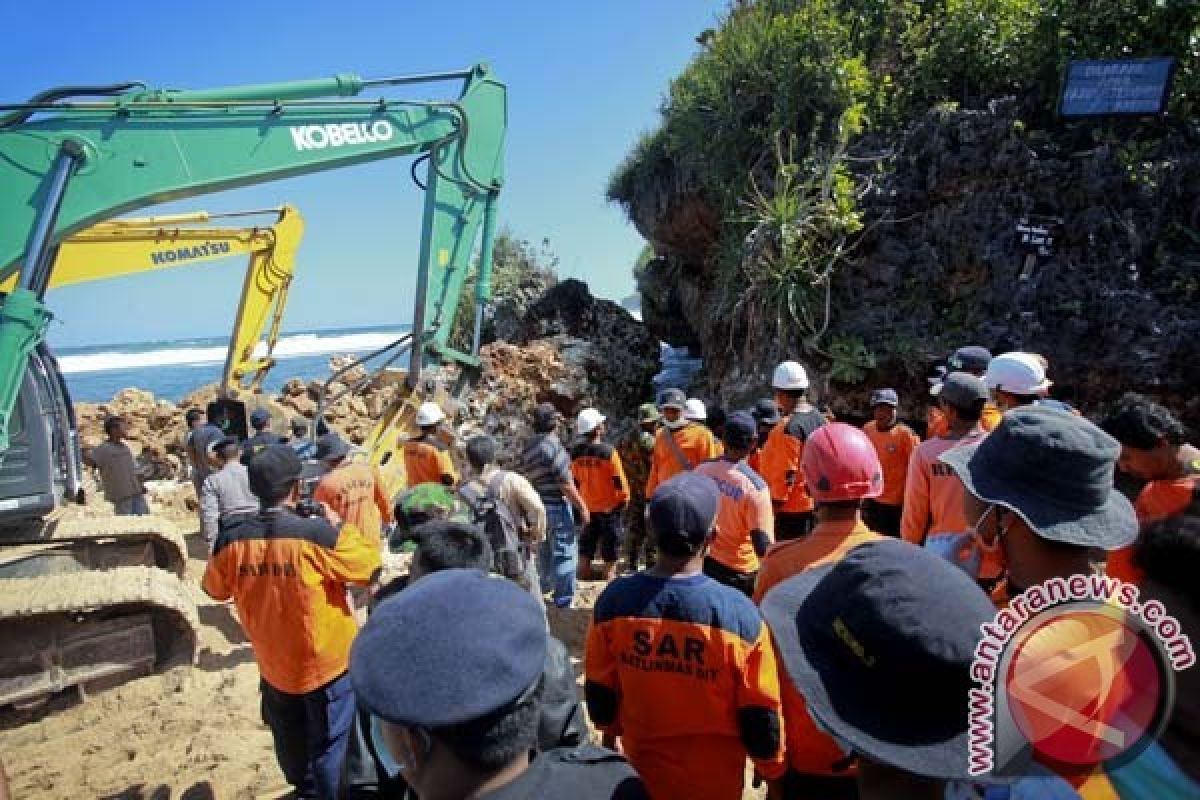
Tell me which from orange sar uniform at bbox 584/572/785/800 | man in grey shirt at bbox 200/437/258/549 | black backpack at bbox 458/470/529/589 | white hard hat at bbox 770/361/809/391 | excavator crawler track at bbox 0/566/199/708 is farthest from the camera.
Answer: man in grey shirt at bbox 200/437/258/549

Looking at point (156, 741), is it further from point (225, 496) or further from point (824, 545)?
point (824, 545)

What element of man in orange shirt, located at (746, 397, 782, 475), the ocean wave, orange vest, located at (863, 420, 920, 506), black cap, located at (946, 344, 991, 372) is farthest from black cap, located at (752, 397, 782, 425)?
the ocean wave

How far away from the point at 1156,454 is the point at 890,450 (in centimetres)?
239

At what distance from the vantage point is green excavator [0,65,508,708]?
4.36 m

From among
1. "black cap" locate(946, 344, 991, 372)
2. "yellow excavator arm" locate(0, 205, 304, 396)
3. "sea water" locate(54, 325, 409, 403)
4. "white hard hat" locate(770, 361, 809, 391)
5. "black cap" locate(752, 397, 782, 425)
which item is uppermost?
"yellow excavator arm" locate(0, 205, 304, 396)

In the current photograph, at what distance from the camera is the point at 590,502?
674 cm

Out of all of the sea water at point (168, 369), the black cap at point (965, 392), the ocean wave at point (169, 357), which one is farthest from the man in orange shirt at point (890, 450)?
the ocean wave at point (169, 357)

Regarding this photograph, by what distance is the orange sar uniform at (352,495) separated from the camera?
4.92 meters

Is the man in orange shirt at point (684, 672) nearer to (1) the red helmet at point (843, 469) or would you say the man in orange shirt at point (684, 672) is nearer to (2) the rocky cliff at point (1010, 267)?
(1) the red helmet at point (843, 469)

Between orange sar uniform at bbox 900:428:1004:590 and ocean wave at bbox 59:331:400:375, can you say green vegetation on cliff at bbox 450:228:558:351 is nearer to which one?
orange sar uniform at bbox 900:428:1004:590

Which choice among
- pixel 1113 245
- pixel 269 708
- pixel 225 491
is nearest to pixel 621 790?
pixel 269 708

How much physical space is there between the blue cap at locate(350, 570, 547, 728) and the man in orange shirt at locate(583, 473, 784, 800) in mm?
Answer: 1030

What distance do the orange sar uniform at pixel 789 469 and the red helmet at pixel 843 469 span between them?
2304mm

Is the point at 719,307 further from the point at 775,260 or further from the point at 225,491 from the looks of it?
the point at 225,491
